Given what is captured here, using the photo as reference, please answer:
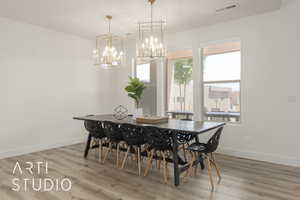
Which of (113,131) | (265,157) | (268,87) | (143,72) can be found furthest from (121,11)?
(265,157)

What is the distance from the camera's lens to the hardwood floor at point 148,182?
105 inches

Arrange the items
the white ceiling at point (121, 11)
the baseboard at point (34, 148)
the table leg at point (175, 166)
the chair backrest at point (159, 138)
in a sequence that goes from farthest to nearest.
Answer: the baseboard at point (34, 148)
the white ceiling at point (121, 11)
the chair backrest at point (159, 138)
the table leg at point (175, 166)

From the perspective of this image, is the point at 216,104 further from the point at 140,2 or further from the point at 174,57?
the point at 140,2

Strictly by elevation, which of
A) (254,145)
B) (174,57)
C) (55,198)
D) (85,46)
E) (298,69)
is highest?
(85,46)

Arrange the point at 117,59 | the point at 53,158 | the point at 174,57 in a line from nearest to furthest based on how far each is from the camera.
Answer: the point at 117,59, the point at 53,158, the point at 174,57

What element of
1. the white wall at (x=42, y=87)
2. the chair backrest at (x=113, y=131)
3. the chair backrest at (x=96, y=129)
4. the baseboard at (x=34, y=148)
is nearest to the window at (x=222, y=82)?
the chair backrest at (x=113, y=131)

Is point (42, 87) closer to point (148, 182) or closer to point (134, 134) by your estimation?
point (134, 134)

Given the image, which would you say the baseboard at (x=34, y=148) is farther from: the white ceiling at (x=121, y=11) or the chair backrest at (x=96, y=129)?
the white ceiling at (x=121, y=11)

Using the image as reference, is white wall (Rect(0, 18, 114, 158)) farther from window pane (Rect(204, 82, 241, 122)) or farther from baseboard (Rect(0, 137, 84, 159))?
window pane (Rect(204, 82, 241, 122))

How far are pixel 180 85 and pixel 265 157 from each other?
2.59m

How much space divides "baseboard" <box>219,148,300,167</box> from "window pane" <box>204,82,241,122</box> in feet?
2.28

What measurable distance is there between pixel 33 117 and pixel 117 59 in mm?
2527

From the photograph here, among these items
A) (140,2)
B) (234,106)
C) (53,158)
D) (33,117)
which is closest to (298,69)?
(234,106)

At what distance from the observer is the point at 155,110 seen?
586 cm
